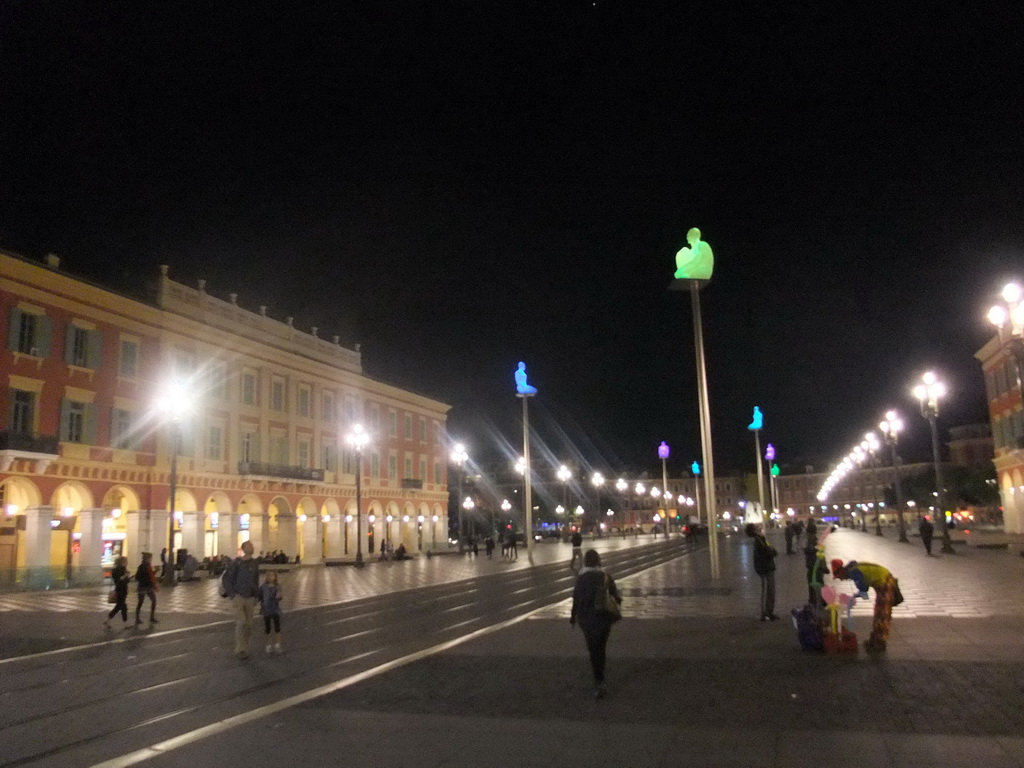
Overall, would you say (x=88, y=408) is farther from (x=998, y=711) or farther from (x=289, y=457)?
(x=998, y=711)

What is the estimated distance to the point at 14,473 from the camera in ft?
105

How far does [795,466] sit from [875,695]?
609 feet

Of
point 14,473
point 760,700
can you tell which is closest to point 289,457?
point 14,473

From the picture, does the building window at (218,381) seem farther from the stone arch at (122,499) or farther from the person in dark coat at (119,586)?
the person in dark coat at (119,586)

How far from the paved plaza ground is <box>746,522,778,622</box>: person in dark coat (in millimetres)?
506

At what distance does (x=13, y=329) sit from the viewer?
108ft

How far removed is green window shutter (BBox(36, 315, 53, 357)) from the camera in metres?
33.9

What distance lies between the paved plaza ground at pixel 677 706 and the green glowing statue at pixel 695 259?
13221 mm

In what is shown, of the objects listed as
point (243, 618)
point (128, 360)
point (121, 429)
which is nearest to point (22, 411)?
point (121, 429)

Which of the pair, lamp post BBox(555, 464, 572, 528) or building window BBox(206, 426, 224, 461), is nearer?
building window BBox(206, 426, 224, 461)

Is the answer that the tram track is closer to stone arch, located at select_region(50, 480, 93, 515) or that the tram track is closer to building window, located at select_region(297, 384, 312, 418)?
stone arch, located at select_region(50, 480, 93, 515)

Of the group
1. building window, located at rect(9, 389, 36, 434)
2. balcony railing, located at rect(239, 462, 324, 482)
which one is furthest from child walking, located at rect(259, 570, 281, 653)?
balcony railing, located at rect(239, 462, 324, 482)

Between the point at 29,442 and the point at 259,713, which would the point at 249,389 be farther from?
the point at 259,713

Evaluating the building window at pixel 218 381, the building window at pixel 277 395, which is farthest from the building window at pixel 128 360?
the building window at pixel 277 395
